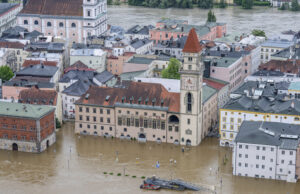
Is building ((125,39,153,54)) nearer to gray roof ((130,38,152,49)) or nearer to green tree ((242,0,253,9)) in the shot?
gray roof ((130,38,152,49))

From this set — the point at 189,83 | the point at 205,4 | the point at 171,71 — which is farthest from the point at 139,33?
the point at 205,4

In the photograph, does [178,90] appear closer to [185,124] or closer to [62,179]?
[185,124]

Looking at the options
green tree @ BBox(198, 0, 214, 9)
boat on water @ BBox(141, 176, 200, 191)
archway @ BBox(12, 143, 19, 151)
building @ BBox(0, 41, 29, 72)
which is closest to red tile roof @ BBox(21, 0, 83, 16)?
building @ BBox(0, 41, 29, 72)

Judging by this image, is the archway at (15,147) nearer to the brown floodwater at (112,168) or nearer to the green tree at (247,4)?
the brown floodwater at (112,168)

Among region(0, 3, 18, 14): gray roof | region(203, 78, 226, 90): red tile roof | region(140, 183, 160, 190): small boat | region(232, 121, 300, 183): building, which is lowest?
region(140, 183, 160, 190): small boat

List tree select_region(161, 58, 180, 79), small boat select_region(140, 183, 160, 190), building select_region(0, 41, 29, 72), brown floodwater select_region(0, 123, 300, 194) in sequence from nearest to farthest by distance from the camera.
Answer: small boat select_region(140, 183, 160, 190), brown floodwater select_region(0, 123, 300, 194), tree select_region(161, 58, 180, 79), building select_region(0, 41, 29, 72)

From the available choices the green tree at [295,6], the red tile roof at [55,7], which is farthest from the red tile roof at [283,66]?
the green tree at [295,6]

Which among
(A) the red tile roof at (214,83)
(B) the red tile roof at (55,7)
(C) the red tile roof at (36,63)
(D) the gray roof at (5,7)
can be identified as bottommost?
(A) the red tile roof at (214,83)
